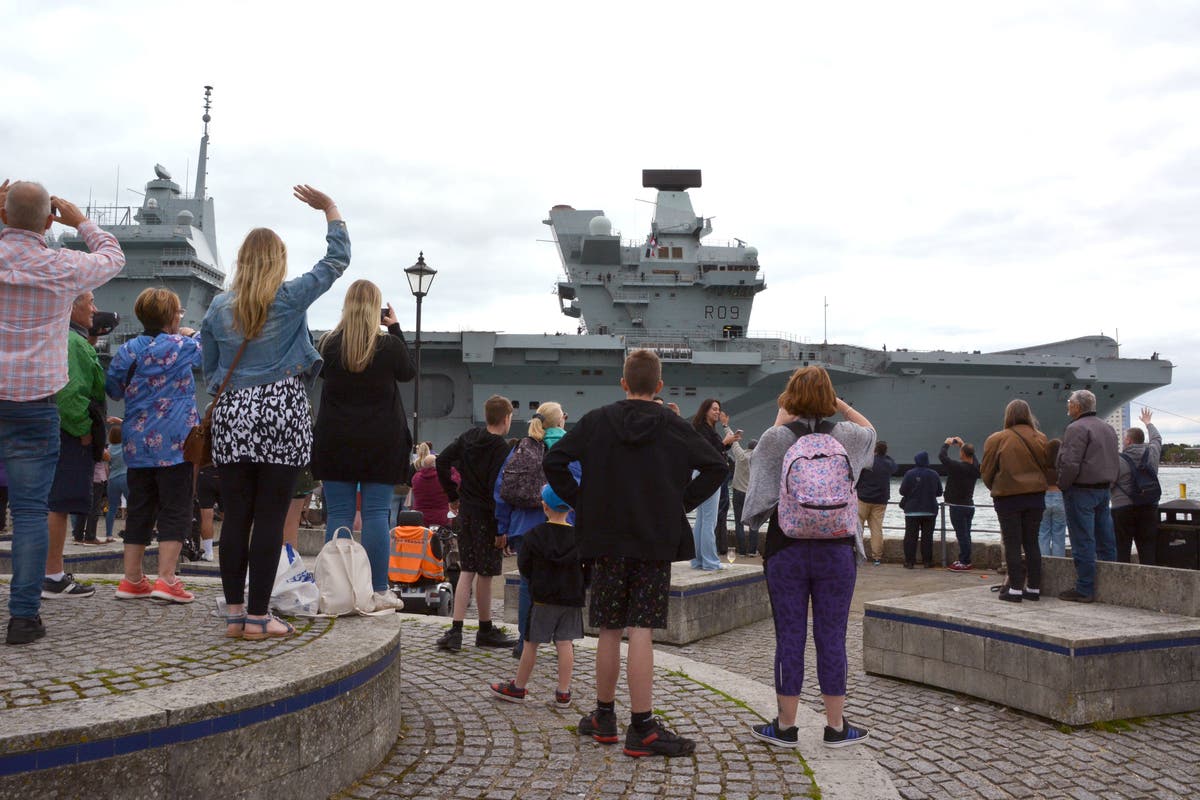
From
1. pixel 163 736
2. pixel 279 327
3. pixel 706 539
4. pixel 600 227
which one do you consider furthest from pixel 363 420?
pixel 600 227

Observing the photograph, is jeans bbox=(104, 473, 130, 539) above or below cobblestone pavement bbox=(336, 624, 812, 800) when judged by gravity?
above

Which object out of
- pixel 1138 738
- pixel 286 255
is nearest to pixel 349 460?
pixel 286 255

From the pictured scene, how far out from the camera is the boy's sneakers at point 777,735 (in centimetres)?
335

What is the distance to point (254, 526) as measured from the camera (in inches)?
136

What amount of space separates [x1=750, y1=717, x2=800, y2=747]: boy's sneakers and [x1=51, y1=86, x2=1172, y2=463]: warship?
104 ft

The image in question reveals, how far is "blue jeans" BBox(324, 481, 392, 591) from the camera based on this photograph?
13.9ft

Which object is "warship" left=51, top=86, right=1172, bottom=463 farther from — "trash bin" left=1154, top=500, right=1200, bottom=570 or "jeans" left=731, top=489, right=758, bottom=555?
"trash bin" left=1154, top=500, right=1200, bottom=570

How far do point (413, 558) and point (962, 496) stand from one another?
23.4 ft

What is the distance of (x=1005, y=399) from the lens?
36.6 metres

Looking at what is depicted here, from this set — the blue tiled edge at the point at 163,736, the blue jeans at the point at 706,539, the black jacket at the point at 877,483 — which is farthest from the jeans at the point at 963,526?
the blue tiled edge at the point at 163,736

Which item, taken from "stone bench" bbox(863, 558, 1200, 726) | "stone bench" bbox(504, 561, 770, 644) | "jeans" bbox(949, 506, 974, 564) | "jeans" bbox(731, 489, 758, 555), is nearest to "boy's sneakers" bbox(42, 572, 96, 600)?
"stone bench" bbox(504, 561, 770, 644)

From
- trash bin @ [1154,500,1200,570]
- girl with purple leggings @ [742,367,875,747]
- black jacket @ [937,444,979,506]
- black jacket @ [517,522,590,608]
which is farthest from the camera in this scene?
black jacket @ [937,444,979,506]

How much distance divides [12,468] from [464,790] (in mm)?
2159

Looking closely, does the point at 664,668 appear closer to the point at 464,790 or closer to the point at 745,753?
the point at 745,753
